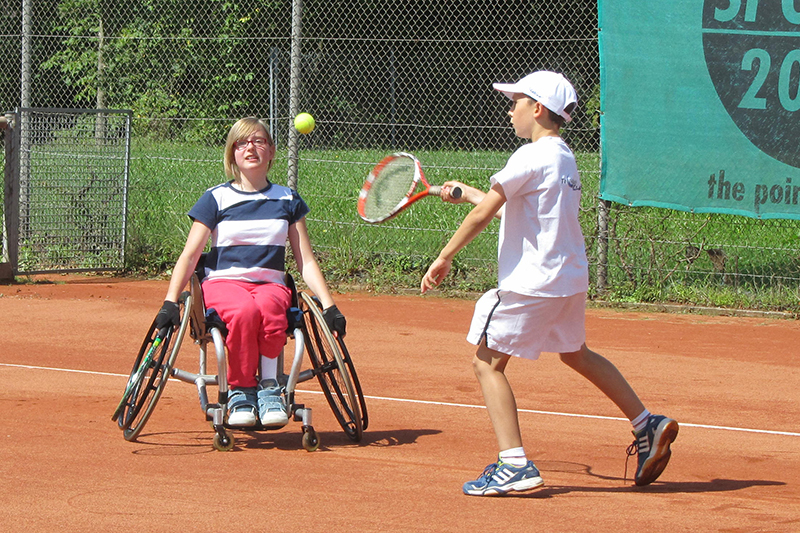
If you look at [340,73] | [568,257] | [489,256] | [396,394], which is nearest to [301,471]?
[568,257]

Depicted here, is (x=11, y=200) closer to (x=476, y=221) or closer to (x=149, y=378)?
(x=149, y=378)

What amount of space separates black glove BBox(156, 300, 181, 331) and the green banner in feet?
17.6

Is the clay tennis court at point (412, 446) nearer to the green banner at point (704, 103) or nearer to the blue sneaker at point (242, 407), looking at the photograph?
the blue sneaker at point (242, 407)

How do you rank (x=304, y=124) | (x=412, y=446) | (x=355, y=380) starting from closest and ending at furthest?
(x=355, y=380) < (x=412, y=446) < (x=304, y=124)

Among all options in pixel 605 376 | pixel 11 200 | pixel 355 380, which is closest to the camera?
pixel 605 376

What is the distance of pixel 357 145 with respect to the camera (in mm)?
10484

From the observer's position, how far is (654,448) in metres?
4.10

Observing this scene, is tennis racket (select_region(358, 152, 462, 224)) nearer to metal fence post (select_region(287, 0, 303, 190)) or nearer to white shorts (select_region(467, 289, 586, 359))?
white shorts (select_region(467, 289, 586, 359))

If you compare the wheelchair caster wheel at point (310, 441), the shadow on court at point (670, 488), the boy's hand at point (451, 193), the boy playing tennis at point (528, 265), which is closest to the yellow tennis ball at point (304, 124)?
the wheelchair caster wheel at point (310, 441)

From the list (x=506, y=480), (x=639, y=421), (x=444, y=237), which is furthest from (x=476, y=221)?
(x=444, y=237)

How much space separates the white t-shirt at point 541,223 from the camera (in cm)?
388

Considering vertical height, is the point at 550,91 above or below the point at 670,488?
above

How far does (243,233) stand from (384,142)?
6234 millimetres

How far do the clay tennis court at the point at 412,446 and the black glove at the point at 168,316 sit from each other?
57 centimetres
